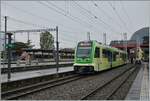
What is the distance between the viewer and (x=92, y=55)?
25.3 metres

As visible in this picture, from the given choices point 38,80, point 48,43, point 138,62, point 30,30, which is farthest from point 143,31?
point 38,80

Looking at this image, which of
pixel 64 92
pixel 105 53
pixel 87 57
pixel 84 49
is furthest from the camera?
pixel 105 53

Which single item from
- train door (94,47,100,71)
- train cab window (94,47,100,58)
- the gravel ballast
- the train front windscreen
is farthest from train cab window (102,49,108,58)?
the gravel ballast

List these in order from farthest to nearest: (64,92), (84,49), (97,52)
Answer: (97,52), (84,49), (64,92)

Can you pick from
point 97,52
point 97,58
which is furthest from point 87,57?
point 97,52

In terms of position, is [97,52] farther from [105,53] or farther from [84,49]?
[105,53]

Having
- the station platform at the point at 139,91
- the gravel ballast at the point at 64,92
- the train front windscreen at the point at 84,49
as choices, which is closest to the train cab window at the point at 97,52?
the train front windscreen at the point at 84,49

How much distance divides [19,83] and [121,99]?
6.52 m

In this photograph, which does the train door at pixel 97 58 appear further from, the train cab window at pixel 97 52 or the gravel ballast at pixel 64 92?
the gravel ballast at pixel 64 92

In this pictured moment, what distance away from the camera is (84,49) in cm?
2578

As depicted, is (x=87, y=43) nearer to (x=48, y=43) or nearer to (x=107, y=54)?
(x=107, y=54)

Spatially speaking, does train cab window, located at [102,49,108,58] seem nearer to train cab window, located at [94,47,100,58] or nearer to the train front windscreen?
train cab window, located at [94,47,100,58]

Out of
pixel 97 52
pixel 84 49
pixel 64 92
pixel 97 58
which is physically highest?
pixel 84 49

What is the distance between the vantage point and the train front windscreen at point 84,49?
25.5m
